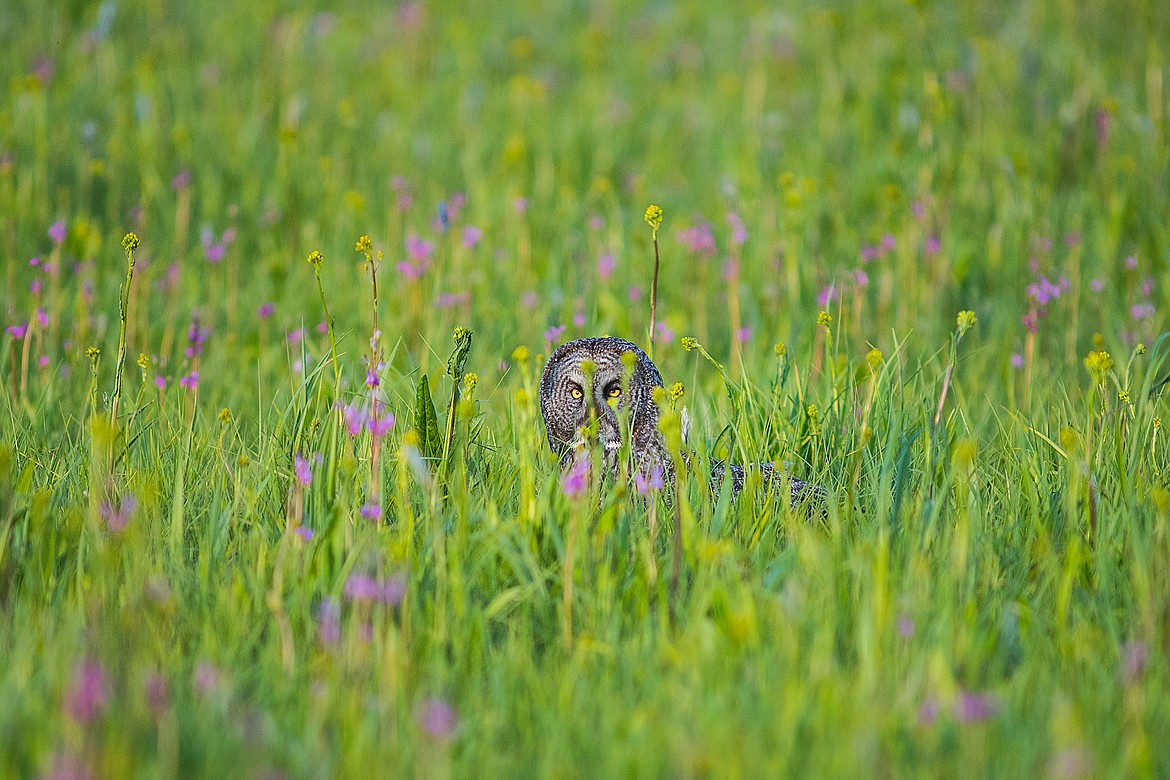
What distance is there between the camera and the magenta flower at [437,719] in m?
2.14

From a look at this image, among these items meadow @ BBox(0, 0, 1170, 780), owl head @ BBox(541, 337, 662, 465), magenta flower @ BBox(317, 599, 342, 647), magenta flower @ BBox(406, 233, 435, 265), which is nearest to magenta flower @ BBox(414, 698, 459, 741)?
meadow @ BBox(0, 0, 1170, 780)

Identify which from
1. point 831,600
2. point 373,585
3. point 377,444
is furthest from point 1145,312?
point 373,585

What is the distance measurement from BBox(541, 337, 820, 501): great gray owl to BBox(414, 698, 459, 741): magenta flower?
132 cm

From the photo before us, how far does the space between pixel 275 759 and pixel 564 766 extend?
0.54 metres

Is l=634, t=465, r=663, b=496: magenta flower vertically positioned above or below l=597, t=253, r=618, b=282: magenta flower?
below

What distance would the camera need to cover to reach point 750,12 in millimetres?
9891

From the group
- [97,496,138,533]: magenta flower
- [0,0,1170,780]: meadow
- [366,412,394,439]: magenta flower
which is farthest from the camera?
[366,412,394,439]: magenta flower

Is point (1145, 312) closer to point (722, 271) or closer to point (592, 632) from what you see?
point (722, 271)

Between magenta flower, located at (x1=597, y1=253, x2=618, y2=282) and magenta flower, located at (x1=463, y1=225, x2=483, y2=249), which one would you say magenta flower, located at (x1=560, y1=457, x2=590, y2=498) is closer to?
magenta flower, located at (x1=597, y1=253, x2=618, y2=282)

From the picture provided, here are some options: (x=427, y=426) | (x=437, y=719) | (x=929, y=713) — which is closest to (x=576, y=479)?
(x=427, y=426)

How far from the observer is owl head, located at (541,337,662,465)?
11.9ft

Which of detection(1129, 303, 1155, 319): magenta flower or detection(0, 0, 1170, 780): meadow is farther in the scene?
detection(1129, 303, 1155, 319): magenta flower

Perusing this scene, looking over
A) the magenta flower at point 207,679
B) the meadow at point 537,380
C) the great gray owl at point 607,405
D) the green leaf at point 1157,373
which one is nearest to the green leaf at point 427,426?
the meadow at point 537,380

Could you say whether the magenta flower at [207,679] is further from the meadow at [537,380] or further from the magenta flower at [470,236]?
the magenta flower at [470,236]
